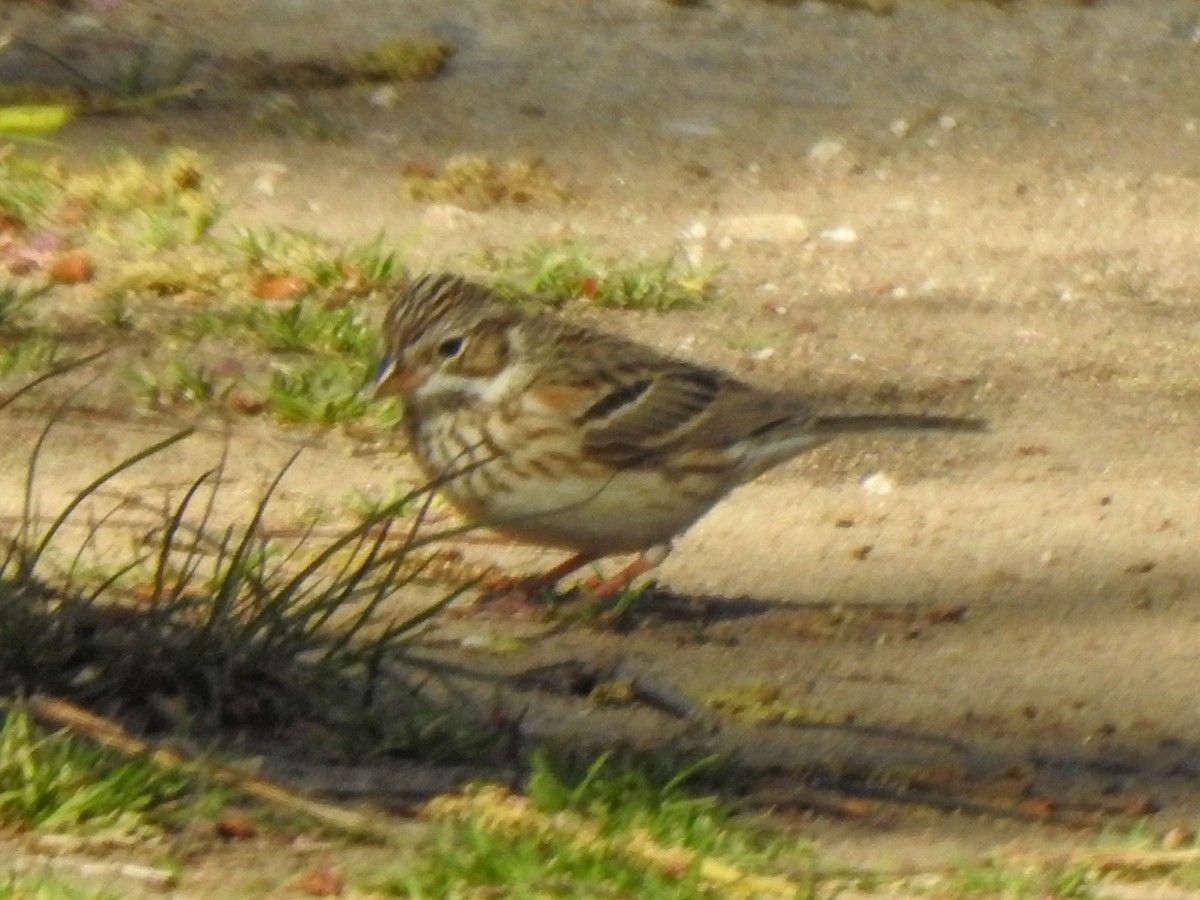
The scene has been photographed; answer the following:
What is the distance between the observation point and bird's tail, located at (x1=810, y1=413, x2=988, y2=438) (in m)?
5.84

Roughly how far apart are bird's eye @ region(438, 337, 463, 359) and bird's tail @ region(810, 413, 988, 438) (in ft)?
2.60

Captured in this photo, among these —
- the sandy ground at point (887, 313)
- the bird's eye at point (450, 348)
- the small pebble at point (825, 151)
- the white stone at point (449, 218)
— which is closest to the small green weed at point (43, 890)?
the sandy ground at point (887, 313)

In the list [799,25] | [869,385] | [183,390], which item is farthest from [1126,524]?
[799,25]

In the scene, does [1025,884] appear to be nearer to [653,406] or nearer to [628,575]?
[628,575]

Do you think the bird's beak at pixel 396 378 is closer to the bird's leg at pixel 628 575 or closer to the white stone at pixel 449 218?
the bird's leg at pixel 628 575

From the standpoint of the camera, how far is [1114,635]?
5.05 meters

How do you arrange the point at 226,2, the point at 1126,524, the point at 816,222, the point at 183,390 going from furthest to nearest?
1. the point at 226,2
2. the point at 816,222
3. the point at 183,390
4. the point at 1126,524

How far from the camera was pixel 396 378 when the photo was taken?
557cm

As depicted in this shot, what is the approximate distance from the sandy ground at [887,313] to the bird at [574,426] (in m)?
A: 0.19

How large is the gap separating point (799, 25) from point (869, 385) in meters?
3.09

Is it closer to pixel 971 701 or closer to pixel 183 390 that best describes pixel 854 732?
pixel 971 701

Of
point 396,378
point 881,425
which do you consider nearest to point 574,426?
point 396,378

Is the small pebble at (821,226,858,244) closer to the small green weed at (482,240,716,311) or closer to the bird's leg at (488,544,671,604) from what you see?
the small green weed at (482,240,716,311)

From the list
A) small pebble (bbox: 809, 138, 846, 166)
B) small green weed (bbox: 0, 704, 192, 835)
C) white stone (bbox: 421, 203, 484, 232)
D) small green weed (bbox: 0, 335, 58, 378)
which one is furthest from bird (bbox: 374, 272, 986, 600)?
small pebble (bbox: 809, 138, 846, 166)
